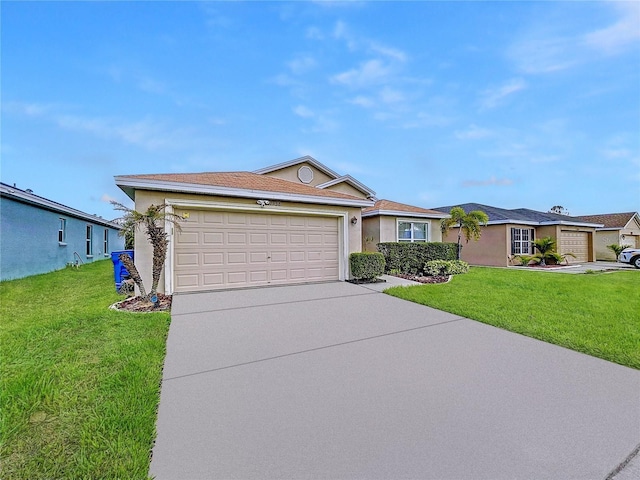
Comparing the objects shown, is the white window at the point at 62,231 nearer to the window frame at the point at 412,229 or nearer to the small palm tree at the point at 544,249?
the window frame at the point at 412,229

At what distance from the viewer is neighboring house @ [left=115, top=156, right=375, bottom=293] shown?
294 inches

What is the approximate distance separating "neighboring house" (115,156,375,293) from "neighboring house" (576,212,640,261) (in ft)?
83.9

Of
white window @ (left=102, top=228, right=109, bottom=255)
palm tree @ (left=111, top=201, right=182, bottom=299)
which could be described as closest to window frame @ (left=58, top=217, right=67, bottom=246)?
white window @ (left=102, top=228, right=109, bottom=255)

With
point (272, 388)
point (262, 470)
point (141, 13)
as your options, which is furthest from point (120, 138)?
point (262, 470)

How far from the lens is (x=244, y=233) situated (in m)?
8.53

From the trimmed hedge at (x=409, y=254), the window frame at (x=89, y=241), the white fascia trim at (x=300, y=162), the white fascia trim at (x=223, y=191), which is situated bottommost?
the trimmed hedge at (x=409, y=254)

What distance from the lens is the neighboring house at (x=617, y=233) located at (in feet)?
77.5

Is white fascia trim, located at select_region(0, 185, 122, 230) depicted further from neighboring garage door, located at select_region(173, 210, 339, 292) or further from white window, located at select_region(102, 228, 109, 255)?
white window, located at select_region(102, 228, 109, 255)

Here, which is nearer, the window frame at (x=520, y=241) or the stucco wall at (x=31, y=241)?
the stucco wall at (x=31, y=241)

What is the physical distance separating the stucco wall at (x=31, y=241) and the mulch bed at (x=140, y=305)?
2.51m

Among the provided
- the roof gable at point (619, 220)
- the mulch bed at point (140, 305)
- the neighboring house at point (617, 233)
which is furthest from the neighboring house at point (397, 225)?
the roof gable at point (619, 220)

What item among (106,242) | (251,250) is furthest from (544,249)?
(106,242)

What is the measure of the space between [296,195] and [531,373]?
Result: 7.12 metres

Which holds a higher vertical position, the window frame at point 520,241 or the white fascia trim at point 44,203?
the white fascia trim at point 44,203
